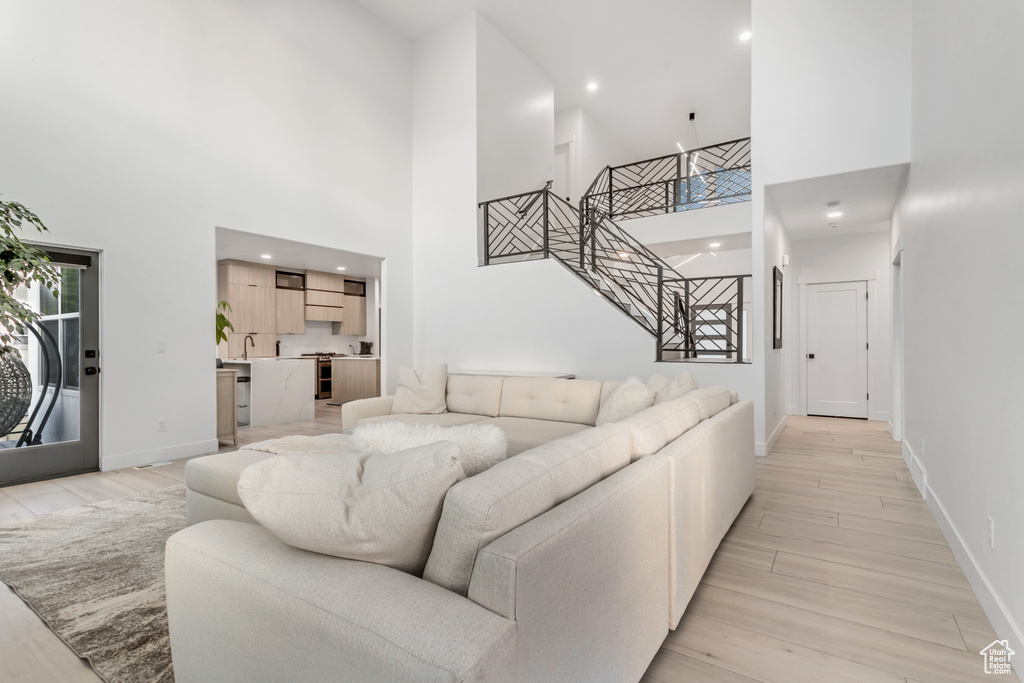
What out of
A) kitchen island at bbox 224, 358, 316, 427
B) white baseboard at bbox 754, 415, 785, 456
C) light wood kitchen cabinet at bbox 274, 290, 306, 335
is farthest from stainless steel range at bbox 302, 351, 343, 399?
white baseboard at bbox 754, 415, 785, 456

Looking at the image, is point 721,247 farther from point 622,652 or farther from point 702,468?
point 622,652

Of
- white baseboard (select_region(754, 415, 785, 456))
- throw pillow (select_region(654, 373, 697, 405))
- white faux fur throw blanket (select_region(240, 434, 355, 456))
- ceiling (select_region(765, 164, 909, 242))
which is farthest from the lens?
white baseboard (select_region(754, 415, 785, 456))

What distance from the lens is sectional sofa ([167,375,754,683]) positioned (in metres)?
0.89

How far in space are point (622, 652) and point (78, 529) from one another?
3.18 m

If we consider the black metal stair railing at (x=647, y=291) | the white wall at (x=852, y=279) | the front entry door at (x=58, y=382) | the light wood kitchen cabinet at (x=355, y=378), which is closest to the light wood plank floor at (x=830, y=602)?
the black metal stair railing at (x=647, y=291)

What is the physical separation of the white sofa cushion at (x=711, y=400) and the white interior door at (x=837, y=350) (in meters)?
5.23

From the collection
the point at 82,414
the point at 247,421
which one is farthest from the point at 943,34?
the point at 247,421

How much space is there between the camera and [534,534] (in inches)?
42.3

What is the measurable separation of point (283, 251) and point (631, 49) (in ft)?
18.5

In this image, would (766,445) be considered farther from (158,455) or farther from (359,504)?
(158,455)

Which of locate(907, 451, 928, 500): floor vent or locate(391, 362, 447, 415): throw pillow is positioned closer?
locate(907, 451, 928, 500): floor vent

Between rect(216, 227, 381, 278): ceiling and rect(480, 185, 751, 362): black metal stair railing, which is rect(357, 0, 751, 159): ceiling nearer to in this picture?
rect(480, 185, 751, 362): black metal stair railing

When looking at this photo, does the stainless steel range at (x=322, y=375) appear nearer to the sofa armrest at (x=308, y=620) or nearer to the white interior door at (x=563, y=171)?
the white interior door at (x=563, y=171)

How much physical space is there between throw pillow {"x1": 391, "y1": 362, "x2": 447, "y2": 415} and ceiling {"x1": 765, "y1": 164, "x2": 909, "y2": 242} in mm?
3720
